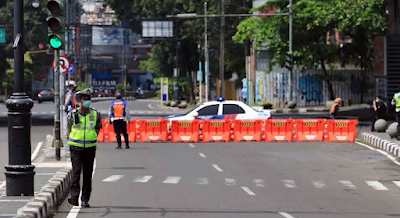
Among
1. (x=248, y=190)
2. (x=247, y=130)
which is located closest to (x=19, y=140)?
(x=248, y=190)

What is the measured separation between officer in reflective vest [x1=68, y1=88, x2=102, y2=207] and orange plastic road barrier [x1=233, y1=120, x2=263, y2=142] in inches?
747

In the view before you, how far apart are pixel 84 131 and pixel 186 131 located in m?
18.9

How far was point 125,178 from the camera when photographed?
19828 mm

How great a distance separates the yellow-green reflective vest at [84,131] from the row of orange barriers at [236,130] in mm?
18636

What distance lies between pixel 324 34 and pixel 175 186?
4405 cm

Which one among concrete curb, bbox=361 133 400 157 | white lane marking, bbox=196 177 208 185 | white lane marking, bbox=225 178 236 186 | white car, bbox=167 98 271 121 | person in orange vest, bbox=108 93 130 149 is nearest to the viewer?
white lane marking, bbox=225 178 236 186

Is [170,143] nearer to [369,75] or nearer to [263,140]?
[263,140]

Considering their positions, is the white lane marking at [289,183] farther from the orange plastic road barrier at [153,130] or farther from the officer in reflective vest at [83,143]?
the orange plastic road barrier at [153,130]

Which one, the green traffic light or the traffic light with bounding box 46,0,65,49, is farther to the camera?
the green traffic light

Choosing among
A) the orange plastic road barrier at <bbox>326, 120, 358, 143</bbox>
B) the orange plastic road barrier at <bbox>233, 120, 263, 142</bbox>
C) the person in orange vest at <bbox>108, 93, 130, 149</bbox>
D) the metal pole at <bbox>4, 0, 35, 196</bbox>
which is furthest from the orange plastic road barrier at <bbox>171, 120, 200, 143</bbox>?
the metal pole at <bbox>4, 0, 35, 196</bbox>

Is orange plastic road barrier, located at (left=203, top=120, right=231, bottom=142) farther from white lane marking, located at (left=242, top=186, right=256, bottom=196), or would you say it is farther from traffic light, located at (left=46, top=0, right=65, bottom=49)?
white lane marking, located at (left=242, top=186, right=256, bottom=196)

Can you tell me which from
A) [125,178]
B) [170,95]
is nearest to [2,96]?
[170,95]

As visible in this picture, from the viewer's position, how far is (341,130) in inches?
1309

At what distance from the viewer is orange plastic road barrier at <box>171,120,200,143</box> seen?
3297 cm
